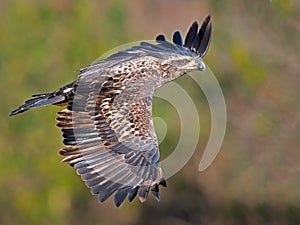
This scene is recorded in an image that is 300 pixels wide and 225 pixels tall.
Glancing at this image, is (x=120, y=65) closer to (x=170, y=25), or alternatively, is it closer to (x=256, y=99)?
(x=256, y=99)

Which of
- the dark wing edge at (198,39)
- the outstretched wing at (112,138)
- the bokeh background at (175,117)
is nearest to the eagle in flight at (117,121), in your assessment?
the outstretched wing at (112,138)

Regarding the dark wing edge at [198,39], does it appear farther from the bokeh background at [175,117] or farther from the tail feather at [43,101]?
the bokeh background at [175,117]

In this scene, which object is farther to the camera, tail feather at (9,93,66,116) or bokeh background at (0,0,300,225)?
bokeh background at (0,0,300,225)

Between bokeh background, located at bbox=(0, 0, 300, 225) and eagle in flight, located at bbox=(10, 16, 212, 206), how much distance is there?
8.92ft

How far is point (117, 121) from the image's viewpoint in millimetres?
8930

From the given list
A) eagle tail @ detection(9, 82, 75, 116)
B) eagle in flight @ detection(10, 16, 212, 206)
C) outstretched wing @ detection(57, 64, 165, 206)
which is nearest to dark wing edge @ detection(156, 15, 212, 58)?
eagle in flight @ detection(10, 16, 212, 206)

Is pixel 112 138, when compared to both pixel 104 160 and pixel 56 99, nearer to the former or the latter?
pixel 104 160

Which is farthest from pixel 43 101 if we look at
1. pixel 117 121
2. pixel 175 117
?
pixel 175 117

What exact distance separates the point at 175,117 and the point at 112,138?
17.2 feet

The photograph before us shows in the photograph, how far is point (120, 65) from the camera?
31.2 feet

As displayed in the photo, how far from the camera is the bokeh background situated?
12383mm

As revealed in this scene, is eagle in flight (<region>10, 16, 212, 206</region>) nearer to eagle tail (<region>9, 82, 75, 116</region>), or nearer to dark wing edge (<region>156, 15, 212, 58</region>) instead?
eagle tail (<region>9, 82, 75, 116</region>)

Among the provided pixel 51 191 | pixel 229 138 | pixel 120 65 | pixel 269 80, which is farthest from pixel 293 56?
pixel 51 191

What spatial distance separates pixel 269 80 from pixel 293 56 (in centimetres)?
72
